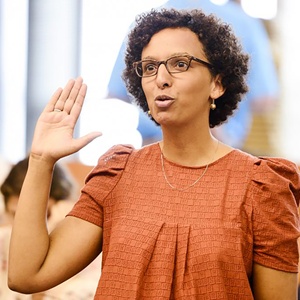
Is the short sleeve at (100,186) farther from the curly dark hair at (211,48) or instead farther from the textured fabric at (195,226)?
the curly dark hair at (211,48)

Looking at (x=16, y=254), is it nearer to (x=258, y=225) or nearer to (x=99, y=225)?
(x=99, y=225)

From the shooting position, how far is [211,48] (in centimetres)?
212

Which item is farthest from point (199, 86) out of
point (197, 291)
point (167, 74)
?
point (197, 291)

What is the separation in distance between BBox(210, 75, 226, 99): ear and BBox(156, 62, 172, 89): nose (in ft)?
0.51

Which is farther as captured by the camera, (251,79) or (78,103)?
(251,79)

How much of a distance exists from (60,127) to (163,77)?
0.29 m

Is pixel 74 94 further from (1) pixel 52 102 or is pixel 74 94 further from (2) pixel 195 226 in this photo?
(2) pixel 195 226

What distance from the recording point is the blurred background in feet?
15.6

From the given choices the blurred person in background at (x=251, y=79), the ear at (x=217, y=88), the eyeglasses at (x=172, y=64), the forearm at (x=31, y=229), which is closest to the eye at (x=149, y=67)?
the eyeglasses at (x=172, y=64)

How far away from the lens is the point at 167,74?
2033 mm

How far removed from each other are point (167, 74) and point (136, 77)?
21cm

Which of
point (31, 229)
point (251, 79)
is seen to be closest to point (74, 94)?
point (31, 229)

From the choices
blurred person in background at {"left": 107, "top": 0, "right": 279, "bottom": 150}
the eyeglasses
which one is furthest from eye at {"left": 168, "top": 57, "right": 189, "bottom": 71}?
blurred person in background at {"left": 107, "top": 0, "right": 279, "bottom": 150}

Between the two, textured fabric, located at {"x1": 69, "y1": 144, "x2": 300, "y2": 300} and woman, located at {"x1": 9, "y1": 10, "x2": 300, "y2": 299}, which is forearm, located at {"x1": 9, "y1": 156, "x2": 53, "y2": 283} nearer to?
woman, located at {"x1": 9, "y1": 10, "x2": 300, "y2": 299}
